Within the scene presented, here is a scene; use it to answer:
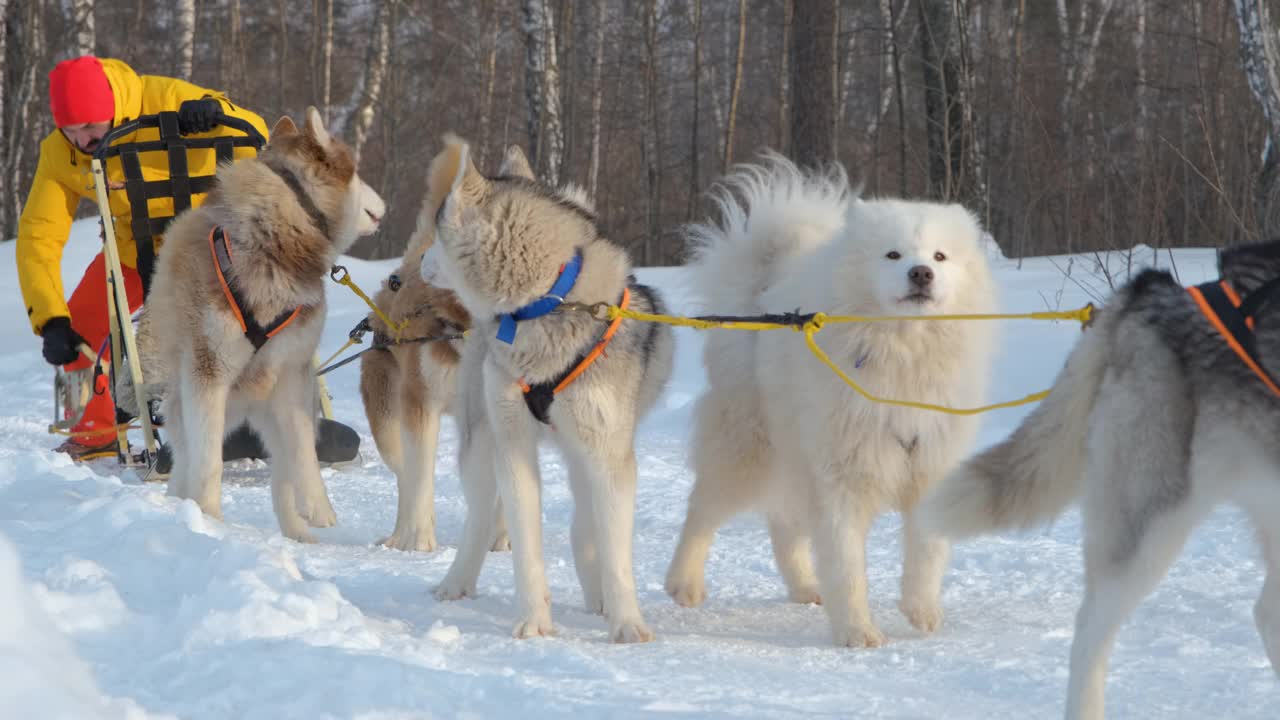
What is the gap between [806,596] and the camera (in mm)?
3793

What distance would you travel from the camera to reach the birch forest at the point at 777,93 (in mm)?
10227

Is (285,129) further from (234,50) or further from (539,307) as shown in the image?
(234,50)

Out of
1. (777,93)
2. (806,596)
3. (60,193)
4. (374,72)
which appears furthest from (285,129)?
(777,93)

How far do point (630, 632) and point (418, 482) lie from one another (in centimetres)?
152

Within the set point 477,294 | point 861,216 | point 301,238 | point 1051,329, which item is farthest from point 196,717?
point 1051,329

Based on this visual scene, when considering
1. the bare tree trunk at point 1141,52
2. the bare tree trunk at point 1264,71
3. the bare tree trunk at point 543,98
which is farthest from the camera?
the bare tree trunk at point 1141,52

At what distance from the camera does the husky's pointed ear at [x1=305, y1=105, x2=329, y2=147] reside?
4.32 meters

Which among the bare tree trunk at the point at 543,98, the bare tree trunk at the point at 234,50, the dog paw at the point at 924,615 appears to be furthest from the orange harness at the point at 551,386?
the bare tree trunk at the point at 234,50

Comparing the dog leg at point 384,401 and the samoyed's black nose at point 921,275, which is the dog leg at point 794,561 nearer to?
the samoyed's black nose at point 921,275

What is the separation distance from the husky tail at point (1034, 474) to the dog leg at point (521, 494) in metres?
1.10

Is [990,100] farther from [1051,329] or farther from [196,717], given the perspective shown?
[196,717]

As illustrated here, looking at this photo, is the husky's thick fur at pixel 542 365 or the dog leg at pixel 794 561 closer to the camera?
the husky's thick fur at pixel 542 365

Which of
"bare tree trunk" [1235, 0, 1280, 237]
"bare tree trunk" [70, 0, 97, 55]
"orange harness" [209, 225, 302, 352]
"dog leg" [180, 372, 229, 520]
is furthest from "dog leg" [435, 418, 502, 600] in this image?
"bare tree trunk" [70, 0, 97, 55]

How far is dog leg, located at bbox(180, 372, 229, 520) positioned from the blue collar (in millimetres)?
1599
